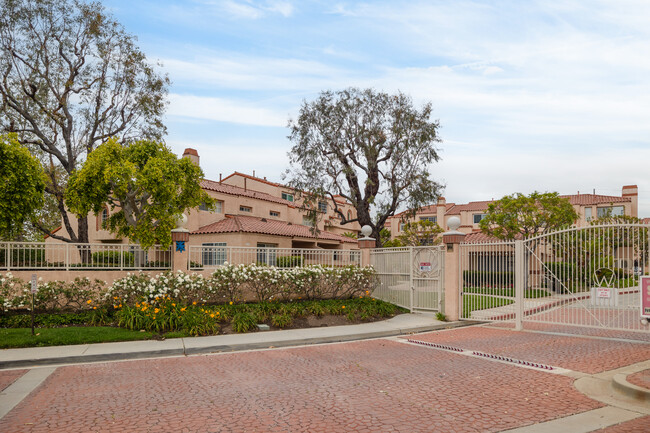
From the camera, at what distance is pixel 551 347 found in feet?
33.5

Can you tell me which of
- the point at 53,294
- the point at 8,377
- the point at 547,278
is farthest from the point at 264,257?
the point at 8,377

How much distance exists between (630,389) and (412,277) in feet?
30.0

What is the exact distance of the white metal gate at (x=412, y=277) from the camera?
48.6 ft

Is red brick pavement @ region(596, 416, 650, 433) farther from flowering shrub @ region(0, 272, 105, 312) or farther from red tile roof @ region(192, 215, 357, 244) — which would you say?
red tile roof @ region(192, 215, 357, 244)

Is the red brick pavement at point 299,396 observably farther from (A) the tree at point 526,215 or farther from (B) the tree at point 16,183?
(A) the tree at point 526,215

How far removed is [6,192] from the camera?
47.2ft

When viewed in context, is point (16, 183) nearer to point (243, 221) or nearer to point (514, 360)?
point (514, 360)

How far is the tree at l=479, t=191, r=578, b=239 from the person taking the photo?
29.3 meters

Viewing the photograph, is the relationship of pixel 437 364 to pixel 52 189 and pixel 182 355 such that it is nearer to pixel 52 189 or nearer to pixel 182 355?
pixel 182 355

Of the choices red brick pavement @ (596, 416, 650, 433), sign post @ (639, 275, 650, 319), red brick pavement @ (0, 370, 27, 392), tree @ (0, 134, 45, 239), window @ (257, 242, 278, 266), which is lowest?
red brick pavement @ (0, 370, 27, 392)

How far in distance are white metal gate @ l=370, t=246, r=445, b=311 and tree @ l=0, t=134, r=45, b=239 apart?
1138 cm

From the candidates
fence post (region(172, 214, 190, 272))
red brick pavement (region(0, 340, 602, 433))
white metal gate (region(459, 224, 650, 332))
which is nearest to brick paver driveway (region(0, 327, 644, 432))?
red brick pavement (region(0, 340, 602, 433))

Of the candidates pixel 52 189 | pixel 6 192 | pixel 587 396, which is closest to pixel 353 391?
pixel 587 396

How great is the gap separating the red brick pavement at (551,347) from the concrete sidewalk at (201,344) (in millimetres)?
1108
